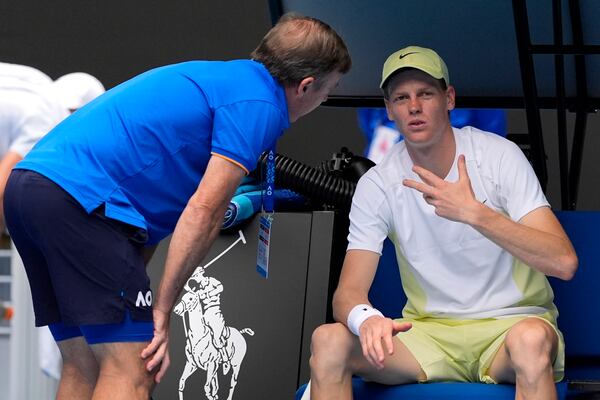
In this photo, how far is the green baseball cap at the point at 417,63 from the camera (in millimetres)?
3430

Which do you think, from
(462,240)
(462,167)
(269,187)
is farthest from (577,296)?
(269,187)

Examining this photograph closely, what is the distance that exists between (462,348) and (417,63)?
0.81 meters

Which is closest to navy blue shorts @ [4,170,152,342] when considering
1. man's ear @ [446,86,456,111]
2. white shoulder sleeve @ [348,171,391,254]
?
white shoulder sleeve @ [348,171,391,254]

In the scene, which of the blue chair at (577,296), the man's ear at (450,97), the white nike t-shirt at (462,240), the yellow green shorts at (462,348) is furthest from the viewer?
the blue chair at (577,296)

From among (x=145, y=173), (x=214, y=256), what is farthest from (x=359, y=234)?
(x=145, y=173)

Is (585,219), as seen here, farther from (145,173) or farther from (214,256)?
(145,173)

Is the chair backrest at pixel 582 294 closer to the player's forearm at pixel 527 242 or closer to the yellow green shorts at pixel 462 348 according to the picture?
the yellow green shorts at pixel 462 348

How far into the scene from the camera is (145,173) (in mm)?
2760

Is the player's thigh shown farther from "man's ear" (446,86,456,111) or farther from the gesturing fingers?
"man's ear" (446,86,456,111)

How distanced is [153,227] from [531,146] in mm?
1837

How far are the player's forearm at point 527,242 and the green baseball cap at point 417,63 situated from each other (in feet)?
1.79

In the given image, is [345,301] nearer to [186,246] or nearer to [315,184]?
[186,246]

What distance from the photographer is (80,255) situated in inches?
106

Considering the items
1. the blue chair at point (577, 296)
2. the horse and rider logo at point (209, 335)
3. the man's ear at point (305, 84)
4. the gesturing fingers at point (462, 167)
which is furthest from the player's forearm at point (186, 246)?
the blue chair at point (577, 296)
